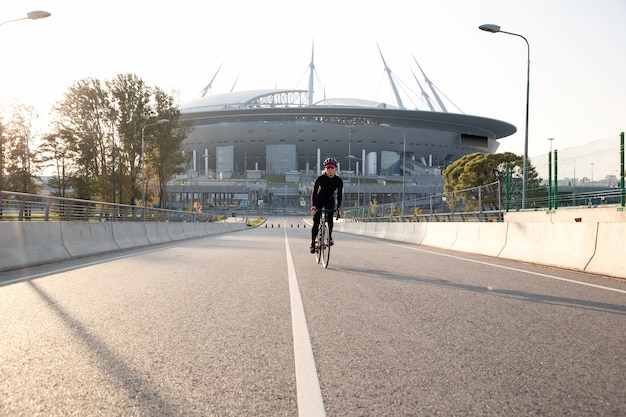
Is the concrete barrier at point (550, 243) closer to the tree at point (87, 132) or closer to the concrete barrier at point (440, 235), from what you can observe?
the concrete barrier at point (440, 235)

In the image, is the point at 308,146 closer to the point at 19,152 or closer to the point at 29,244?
the point at 19,152

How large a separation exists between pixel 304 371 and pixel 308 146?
5612 inches

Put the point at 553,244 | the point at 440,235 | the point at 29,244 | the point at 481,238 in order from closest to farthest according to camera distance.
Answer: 1. the point at 29,244
2. the point at 553,244
3. the point at 481,238
4. the point at 440,235

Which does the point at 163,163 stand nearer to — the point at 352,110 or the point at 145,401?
the point at 145,401

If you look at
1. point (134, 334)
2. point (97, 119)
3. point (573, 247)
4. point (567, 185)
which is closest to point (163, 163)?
point (97, 119)

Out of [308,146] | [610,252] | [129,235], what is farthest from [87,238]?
[308,146]

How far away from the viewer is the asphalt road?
274cm

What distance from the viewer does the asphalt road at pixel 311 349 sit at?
2.74m

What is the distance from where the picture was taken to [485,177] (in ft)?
188

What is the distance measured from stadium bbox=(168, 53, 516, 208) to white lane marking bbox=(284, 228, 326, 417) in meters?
123

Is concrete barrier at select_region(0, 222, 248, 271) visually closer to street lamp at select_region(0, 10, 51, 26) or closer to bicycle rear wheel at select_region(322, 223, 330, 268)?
bicycle rear wheel at select_region(322, 223, 330, 268)

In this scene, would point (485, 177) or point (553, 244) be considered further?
point (485, 177)

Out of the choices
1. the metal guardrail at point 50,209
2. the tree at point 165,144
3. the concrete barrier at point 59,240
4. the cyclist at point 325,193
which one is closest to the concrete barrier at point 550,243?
the cyclist at point 325,193

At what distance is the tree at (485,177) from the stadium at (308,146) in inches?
2546
